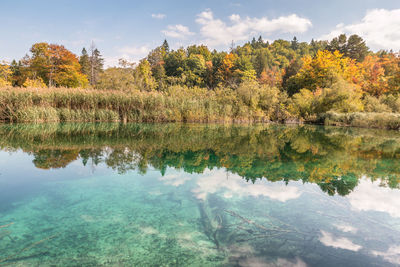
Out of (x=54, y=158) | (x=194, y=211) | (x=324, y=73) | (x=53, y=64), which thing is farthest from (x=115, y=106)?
(x=53, y=64)

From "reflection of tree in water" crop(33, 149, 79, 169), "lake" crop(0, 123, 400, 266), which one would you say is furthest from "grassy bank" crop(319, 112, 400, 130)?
"reflection of tree in water" crop(33, 149, 79, 169)

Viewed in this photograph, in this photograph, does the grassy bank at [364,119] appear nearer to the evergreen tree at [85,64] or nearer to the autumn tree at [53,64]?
the autumn tree at [53,64]

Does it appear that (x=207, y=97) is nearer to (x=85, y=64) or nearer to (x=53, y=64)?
(x=53, y=64)

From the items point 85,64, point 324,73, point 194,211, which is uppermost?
point 85,64

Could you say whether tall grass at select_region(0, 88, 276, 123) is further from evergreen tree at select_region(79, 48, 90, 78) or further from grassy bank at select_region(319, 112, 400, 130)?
evergreen tree at select_region(79, 48, 90, 78)

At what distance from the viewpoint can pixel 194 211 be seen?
263 centimetres

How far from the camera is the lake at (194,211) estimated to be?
6.01 ft

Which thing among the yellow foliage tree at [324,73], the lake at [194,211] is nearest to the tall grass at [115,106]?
the lake at [194,211]

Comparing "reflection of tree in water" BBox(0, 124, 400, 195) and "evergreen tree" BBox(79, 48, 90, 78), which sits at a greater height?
"evergreen tree" BBox(79, 48, 90, 78)

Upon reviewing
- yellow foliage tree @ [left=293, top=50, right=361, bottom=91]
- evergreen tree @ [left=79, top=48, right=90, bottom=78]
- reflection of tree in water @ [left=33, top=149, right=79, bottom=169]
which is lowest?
reflection of tree in water @ [left=33, top=149, right=79, bottom=169]

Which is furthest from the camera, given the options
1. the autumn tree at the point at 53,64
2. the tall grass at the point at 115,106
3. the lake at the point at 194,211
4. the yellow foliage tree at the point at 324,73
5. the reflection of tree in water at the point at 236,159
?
the autumn tree at the point at 53,64

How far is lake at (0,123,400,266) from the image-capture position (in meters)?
1.83

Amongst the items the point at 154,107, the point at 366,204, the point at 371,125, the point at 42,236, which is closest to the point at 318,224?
the point at 366,204

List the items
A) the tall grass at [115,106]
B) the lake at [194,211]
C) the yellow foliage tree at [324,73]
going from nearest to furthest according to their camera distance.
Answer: the lake at [194,211] → the tall grass at [115,106] → the yellow foliage tree at [324,73]
